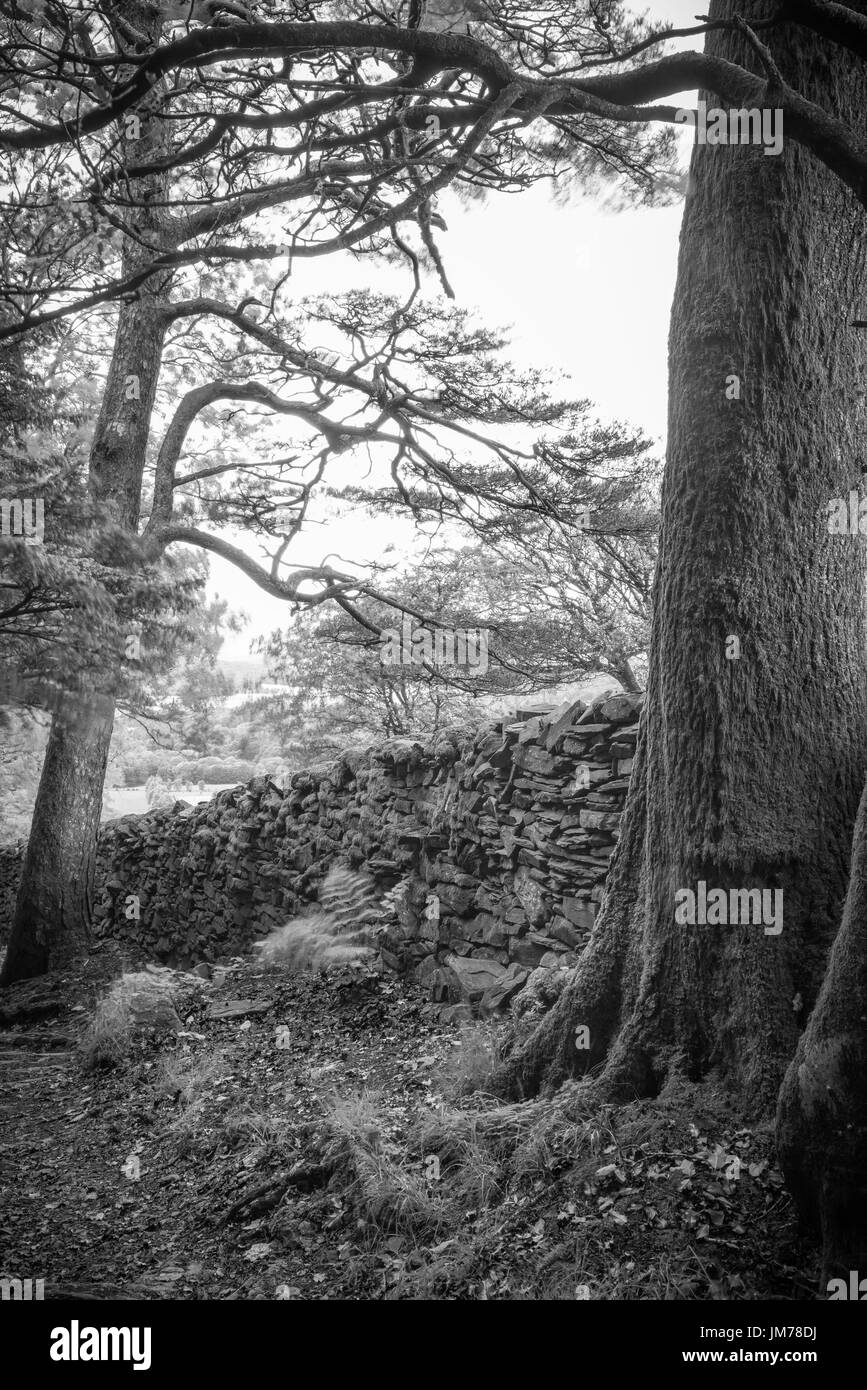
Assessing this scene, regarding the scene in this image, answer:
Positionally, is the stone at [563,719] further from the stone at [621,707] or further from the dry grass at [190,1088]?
the dry grass at [190,1088]

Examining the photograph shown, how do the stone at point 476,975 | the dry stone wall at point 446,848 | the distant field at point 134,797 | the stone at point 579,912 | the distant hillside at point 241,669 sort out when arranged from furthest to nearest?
the distant field at point 134,797, the distant hillside at point 241,669, the stone at point 476,975, the dry stone wall at point 446,848, the stone at point 579,912

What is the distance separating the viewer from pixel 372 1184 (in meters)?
3.06

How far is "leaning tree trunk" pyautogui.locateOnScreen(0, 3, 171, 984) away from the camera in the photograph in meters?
8.18

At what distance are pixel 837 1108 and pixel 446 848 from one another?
388 cm

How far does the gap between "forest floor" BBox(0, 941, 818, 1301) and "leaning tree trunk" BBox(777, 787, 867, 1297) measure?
12 centimetres

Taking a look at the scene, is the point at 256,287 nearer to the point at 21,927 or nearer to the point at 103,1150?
the point at 21,927

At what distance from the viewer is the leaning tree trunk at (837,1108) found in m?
2.19

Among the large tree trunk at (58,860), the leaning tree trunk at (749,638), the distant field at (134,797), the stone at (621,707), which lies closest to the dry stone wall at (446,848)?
the stone at (621,707)

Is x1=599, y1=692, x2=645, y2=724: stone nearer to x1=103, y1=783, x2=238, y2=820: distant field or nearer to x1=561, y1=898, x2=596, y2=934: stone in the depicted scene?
x1=561, y1=898, x2=596, y2=934: stone

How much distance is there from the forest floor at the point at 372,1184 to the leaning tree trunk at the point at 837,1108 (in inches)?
4.8

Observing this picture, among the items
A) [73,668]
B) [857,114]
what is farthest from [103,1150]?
[857,114]

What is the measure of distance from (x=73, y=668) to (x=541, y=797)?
9.35ft

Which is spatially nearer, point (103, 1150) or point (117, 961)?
point (103, 1150)

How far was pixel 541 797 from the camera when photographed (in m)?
4.95
